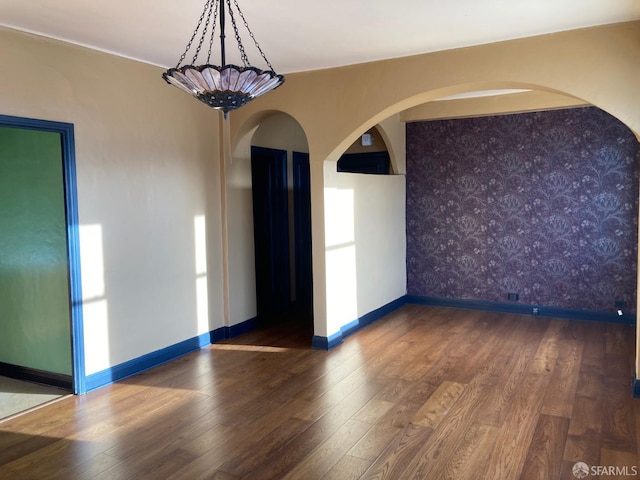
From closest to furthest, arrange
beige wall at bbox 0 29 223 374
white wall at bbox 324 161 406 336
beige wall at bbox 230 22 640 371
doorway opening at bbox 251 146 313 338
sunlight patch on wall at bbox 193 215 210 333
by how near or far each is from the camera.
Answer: beige wall at bbox 230 22 640 371, beige wall at bbox 0 29 223 374, sunlight patch on wall at bbox 193 215 210 333, white wall at bbox 324 161 406 336, doorway opening at bbox 251 146 313 338

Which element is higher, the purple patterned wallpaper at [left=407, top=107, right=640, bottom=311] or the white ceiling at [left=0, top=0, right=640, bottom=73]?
the white ceiling at [left=0, top=0, right=640, bottom=73]

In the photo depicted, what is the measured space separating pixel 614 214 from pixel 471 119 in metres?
1.91

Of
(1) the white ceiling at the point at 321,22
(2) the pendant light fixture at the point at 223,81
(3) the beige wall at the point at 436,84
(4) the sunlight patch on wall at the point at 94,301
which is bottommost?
(4) the sunlight patch on wall at the point at 94,301

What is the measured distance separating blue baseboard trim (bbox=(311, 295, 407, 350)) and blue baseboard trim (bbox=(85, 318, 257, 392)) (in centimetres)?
89

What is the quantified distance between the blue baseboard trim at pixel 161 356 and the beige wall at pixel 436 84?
3.15 feet

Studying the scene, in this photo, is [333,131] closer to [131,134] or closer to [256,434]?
[131,134]

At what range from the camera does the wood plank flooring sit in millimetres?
2824

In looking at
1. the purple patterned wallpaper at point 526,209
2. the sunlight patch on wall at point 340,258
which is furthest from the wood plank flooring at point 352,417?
the purple patterned wallpaper at point 526,209

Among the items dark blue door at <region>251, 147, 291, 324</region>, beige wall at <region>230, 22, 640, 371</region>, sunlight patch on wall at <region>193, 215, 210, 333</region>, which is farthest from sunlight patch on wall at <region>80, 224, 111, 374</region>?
→ dark blue door at <region>251, 147, 291, 324</region>

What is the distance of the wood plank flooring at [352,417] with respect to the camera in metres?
2.82

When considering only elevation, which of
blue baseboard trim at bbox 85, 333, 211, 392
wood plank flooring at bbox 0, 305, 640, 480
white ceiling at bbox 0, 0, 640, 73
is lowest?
wood plank flooring at bbox 0, 305, 640, 480

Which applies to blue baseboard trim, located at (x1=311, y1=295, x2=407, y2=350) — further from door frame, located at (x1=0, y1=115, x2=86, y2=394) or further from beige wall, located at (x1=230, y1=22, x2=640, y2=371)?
door frame, located at (x1=0, y1=115, x2=86, y2=394)

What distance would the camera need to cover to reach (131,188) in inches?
166

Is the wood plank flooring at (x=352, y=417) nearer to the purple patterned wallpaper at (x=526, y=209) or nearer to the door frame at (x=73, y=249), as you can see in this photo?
the door frame at (x=73, y=249)
